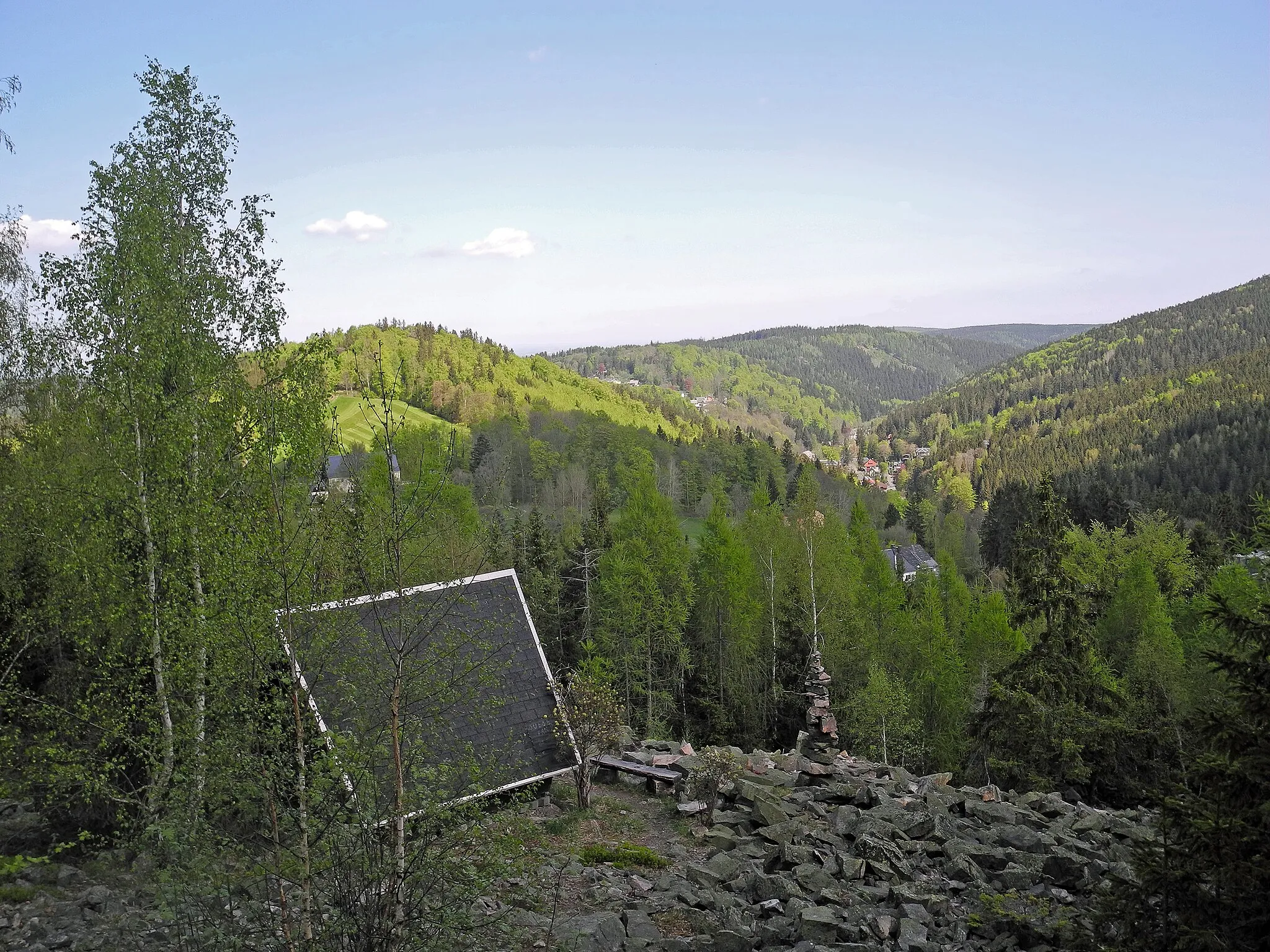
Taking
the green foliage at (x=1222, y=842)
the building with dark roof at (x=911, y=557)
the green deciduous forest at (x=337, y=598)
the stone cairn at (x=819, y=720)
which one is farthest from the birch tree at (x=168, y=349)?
the building with dark roof at (x=911, y=557)

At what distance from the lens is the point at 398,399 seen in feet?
22.6

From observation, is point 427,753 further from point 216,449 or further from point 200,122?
point 200,122

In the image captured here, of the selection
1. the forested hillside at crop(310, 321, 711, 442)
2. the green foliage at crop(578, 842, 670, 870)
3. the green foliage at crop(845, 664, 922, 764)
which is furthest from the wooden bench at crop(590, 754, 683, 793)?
the forested hillside at crop(310, 321, 711, 442)

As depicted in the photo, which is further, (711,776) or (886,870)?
(711,776)

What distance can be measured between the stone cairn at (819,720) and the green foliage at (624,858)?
8.04 m

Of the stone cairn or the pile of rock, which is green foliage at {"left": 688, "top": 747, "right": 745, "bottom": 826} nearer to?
the pile of rock

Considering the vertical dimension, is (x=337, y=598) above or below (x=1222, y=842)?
above

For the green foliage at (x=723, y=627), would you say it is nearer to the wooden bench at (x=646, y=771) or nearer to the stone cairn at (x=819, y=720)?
the stone cairn at (x=819, y=720)

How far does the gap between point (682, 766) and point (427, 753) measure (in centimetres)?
1271

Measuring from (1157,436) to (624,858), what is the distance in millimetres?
138797

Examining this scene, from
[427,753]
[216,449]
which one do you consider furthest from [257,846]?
[216,449]

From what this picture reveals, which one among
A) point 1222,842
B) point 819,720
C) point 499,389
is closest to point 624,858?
point 1222,842

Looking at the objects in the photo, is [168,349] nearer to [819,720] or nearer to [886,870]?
[886,870]

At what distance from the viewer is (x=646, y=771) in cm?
1862
